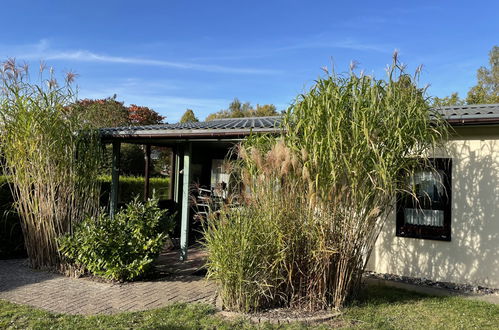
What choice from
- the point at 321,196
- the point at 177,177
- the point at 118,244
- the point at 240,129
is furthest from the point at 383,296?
the point at 177,177

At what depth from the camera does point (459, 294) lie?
5.48 m

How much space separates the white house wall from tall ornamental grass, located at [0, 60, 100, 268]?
227 inches

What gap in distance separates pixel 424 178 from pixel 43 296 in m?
5.98

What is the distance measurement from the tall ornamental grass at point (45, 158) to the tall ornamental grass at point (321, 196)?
9.76ft

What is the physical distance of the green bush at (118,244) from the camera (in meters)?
5.71

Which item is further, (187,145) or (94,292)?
(187,145)

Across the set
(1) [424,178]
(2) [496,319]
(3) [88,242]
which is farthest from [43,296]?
(1) [424,178]

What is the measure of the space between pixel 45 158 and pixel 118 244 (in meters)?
1.88

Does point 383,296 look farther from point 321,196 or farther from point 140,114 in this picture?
point 140,114

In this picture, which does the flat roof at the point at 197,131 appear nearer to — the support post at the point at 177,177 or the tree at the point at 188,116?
the support post at the point at 177,177

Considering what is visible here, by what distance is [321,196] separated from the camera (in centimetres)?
458

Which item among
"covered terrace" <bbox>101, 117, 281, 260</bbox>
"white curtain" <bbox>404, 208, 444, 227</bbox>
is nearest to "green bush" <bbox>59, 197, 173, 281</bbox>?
"covered terrace" <bbox>101, 117, 281, 260</bbox>

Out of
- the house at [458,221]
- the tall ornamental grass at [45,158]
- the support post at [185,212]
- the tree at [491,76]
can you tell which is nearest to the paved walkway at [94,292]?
the tall ornamental grass at [45,158]

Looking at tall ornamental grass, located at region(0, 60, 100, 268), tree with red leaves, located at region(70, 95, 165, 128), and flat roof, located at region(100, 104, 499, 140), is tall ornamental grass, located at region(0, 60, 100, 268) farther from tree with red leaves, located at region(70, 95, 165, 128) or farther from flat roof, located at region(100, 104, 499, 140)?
tree with red leaves, located at region(70, 95, 165, 128)
